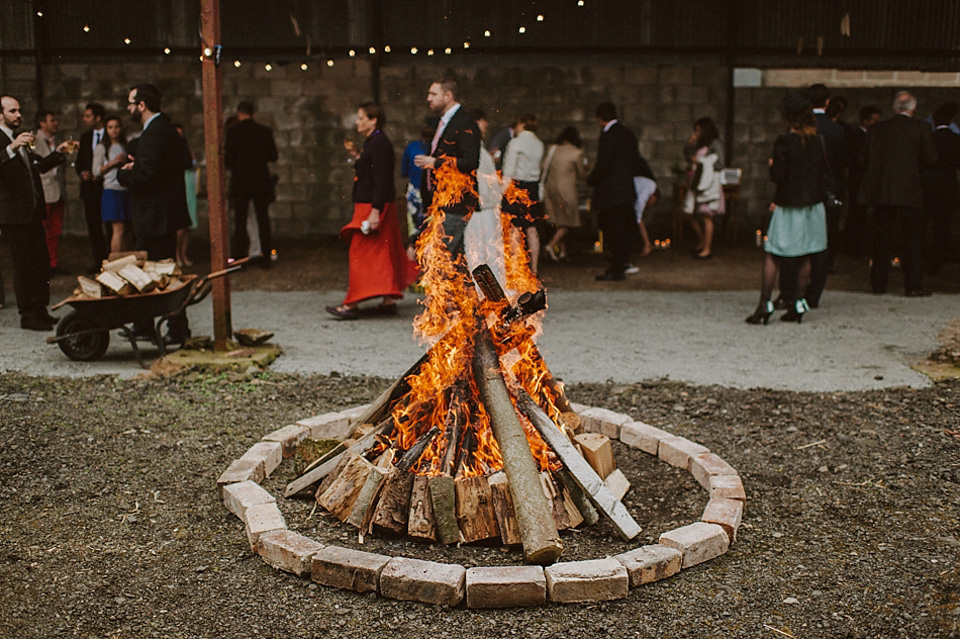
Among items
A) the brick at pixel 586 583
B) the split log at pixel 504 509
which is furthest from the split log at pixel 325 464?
the brick at pixel 586 583

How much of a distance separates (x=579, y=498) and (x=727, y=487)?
78 centimetres

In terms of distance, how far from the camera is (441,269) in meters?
4.96

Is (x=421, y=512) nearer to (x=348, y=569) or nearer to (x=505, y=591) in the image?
A: (x=348, y=569)

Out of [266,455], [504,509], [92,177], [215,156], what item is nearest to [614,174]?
[215,156]

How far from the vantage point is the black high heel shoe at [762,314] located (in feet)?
28.7

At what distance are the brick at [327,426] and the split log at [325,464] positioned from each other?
A: 727 mm

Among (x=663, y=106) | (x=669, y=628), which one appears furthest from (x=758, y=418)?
(x=663, y=106)

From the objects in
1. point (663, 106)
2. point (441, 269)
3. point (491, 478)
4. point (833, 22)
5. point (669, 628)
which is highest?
point (833, 22)

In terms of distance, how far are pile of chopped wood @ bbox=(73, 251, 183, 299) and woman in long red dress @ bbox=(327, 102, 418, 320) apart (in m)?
1.98

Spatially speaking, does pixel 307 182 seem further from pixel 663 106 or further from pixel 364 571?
pixel 364 571

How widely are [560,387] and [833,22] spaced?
14.3 meters

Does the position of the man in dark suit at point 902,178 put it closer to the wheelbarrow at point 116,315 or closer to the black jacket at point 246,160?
the wheelbarrow at point 116,315

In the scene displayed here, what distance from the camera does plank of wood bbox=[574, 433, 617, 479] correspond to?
4.46m

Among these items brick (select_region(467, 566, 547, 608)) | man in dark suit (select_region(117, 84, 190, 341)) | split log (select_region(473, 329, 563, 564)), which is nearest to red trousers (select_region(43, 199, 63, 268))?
man in dark suit (select_region(117, 84, 190, 341))
